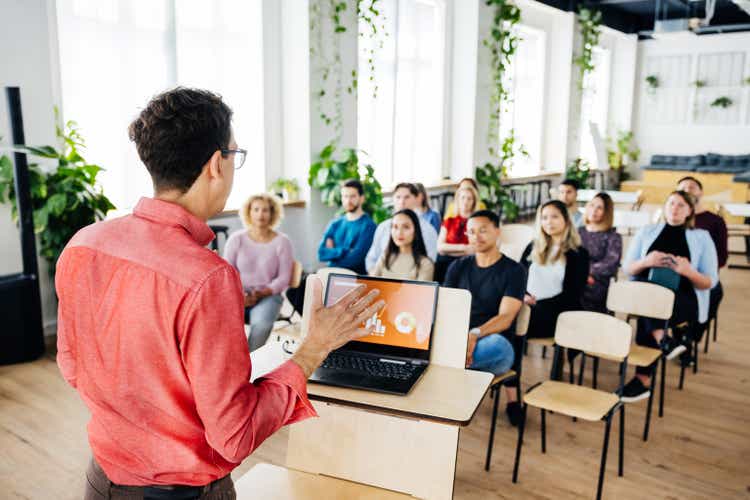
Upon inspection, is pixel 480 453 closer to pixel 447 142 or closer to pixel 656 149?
pixel 447 142

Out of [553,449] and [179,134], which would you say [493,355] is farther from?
[179,134]

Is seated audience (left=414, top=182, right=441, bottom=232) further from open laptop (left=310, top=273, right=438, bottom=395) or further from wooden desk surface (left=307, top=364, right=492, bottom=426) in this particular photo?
wooden desk surface (left=307, top=364, right=492, bottom=426)

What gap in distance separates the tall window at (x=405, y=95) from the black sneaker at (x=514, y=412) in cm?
473

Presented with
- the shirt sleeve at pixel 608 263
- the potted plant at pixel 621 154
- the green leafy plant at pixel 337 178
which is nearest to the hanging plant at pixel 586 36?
the potted plant at pixel 621 154

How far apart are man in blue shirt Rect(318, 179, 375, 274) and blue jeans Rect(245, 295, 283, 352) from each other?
86 cm

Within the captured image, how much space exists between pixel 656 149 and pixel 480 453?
42.9 feet

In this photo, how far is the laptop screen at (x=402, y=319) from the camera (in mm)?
2146

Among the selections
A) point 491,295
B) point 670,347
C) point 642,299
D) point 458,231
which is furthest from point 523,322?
point 458,231

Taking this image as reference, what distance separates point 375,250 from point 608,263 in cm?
170

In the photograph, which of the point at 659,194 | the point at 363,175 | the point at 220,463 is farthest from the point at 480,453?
the point at 659,194

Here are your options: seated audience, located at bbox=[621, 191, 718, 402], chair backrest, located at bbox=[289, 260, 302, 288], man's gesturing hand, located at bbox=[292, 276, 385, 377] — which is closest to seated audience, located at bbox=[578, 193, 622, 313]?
seated audience, located at bbox=[621, 191, 718, 402]

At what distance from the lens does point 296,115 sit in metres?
6.73

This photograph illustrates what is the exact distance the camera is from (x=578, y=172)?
11.9 m

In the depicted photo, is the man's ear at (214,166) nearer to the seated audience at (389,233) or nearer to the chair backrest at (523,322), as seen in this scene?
the chair backrest at (523,322)
